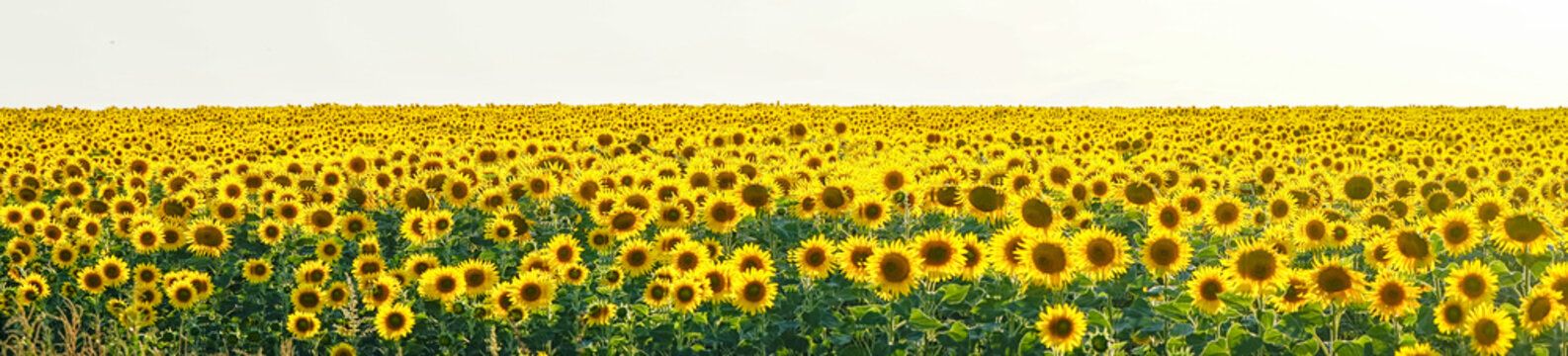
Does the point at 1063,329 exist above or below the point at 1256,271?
below

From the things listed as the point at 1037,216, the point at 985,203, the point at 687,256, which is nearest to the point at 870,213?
the point at 985,203

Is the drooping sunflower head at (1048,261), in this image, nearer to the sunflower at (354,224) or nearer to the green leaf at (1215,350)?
the green leaf at (1215,350)

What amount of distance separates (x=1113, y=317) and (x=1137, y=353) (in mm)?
319

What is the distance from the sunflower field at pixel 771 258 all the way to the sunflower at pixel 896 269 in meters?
0.01

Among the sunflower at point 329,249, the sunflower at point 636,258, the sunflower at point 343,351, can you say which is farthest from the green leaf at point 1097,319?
the sunflower at point 329,249

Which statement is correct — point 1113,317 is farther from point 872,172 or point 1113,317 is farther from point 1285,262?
point 872,172

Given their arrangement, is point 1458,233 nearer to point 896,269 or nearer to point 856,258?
point 896,269

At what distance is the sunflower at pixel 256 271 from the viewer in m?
8.18

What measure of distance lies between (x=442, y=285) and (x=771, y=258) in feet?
6.95

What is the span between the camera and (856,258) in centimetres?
608

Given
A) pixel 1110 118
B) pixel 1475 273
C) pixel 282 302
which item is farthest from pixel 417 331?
pixel 1110 118

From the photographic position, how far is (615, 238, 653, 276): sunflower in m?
7.09

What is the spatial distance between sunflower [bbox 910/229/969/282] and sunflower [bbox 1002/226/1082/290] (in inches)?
11.5

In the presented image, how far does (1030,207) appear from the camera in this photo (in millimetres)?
6180
